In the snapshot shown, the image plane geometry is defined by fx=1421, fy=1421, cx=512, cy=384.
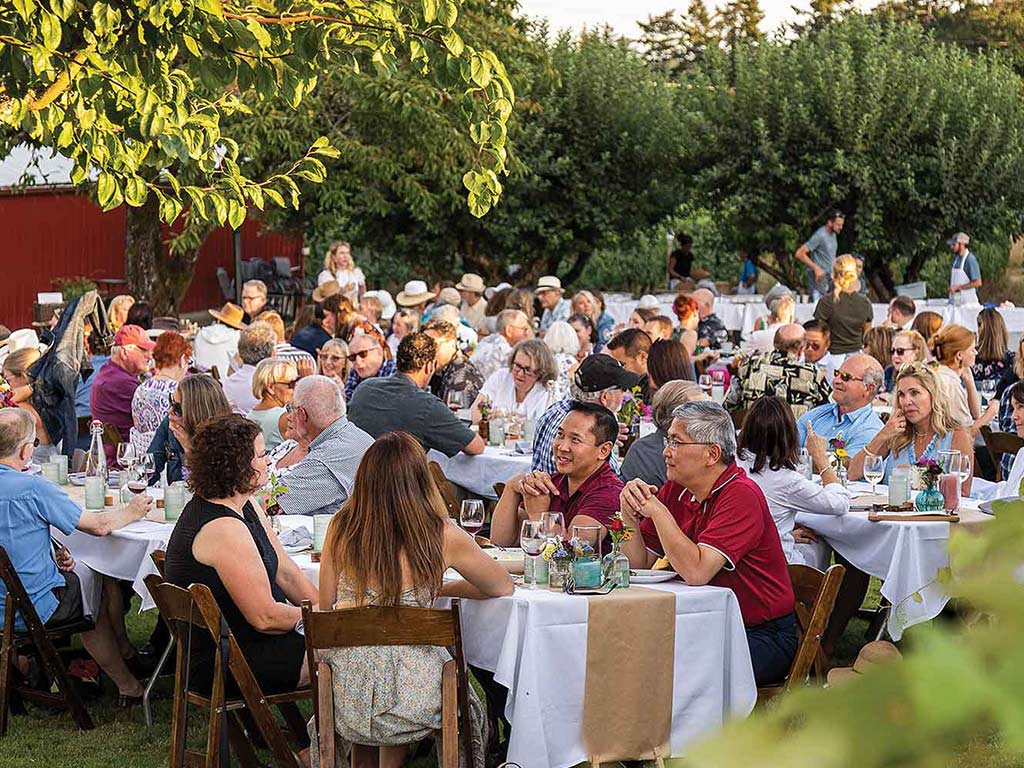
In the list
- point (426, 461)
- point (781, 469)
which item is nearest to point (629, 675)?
point (426, 461)

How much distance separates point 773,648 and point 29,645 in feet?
11.0

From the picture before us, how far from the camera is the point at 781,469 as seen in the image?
6.45 meters

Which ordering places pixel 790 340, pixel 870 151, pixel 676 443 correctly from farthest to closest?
pixel 870 151
pixel 790 340
pixel 676 443

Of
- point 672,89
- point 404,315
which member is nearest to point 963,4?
point 672,89

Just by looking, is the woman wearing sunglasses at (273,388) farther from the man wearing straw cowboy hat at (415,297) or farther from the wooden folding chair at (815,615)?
the man wearing straw cowboy hat at (415,297)

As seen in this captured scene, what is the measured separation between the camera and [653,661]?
497 cm

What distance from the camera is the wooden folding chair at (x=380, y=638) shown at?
4.44 m

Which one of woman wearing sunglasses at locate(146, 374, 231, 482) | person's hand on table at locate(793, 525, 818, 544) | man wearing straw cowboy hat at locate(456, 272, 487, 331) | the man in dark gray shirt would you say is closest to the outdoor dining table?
person's hand on table at locate(793, 525, 818, 544)

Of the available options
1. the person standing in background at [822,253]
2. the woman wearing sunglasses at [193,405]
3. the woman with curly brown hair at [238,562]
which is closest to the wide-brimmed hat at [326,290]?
the person standing in background at [822,253]

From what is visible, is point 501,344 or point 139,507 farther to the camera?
point 501,344

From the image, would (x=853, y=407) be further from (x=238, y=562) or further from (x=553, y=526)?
(x=238, y=562)

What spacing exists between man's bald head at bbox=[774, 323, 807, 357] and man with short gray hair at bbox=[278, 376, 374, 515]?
403cm

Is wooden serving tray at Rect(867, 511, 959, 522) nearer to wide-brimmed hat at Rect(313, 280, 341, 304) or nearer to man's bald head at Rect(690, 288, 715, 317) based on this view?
man's bald head at Rect(690, 288, 715, 317)

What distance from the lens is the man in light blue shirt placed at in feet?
26.4
